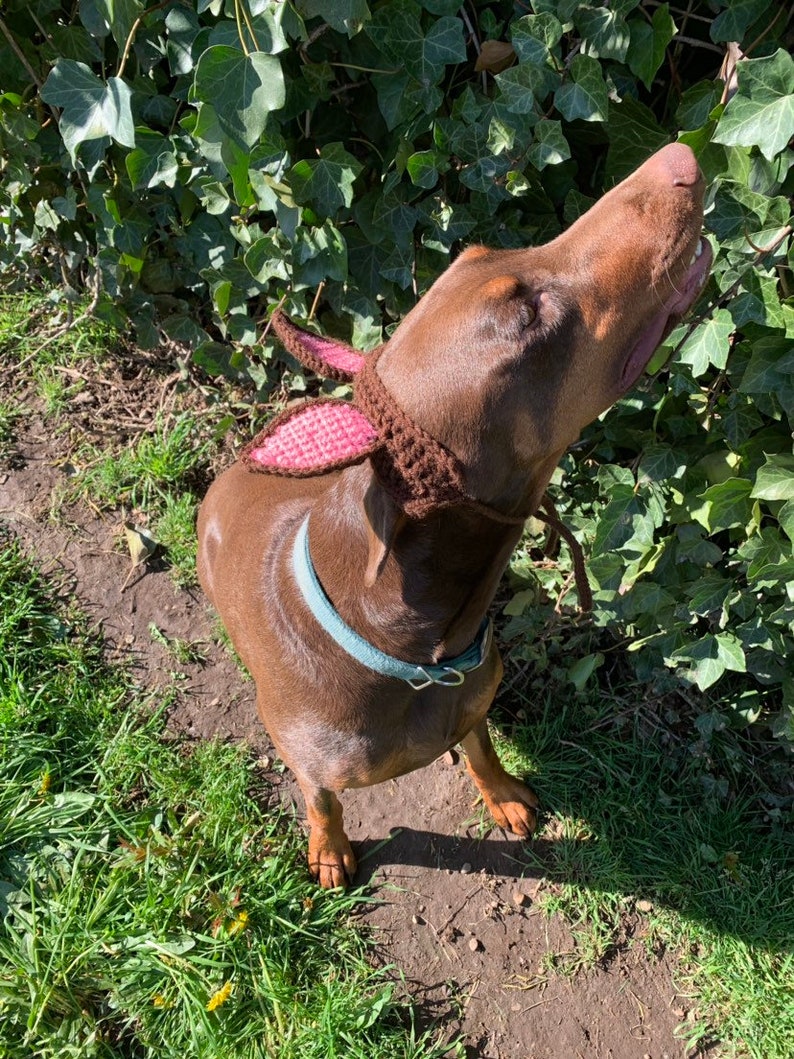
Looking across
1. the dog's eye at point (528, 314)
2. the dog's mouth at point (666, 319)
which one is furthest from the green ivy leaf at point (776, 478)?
the dog's eye at point (528, 314)

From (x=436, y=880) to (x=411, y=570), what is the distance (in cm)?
196

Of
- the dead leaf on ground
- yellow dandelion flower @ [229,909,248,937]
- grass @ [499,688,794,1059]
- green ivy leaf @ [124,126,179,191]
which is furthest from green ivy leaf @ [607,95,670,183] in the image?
yellow dandelion flower @ [229,909,248,937]

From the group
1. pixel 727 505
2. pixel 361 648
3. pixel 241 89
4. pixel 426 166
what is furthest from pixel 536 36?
pixel 361 648

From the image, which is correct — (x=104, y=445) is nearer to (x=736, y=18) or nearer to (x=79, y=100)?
(x=79, y=100)

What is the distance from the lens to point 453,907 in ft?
11.6

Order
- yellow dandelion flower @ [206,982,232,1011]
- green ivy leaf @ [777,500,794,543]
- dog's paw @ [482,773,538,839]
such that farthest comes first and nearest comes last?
dog's paw @ [482,773,538,839], yellow dandelion flower @ [206,982,232,1011], green ivy leaf @ [777,500,794,543]

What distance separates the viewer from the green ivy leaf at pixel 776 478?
2.52 meters

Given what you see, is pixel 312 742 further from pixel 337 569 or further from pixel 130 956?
pixel 130 956

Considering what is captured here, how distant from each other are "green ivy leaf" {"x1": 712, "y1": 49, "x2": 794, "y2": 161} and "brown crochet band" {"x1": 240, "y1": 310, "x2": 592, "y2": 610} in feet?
3.57

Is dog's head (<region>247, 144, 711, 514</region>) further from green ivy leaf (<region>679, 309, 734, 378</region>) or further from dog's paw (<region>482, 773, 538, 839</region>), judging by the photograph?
dog's paw (<region>482, 773, 538, 839</region>)

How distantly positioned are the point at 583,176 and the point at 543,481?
4.64 ft

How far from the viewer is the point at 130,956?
3.29 m

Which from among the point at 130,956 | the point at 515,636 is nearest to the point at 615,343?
the point at 515,636

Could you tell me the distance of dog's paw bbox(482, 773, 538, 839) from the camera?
11.8 feet
